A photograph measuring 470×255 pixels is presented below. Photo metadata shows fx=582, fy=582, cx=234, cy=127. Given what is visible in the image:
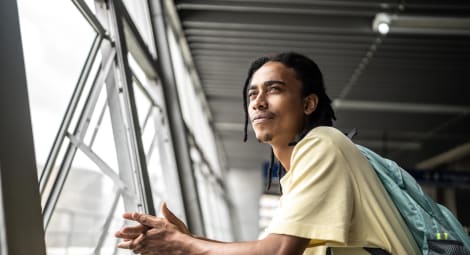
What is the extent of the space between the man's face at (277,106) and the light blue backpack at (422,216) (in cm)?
23

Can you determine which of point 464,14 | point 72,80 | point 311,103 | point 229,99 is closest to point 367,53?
point 464,14

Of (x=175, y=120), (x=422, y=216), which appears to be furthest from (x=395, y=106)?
(x=422, y=216)

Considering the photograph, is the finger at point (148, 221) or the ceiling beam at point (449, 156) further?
the ceiling beam at point (449, 156)

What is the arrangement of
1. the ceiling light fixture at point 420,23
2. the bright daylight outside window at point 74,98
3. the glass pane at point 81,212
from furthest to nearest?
the ceiling light fixture at point 420,23, the glass pane at point 81,212, the bright daylight outside window at point 74,98

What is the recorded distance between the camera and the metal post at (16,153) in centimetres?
150

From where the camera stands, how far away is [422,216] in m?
1.51

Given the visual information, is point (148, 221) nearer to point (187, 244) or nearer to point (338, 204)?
point (187, 244)

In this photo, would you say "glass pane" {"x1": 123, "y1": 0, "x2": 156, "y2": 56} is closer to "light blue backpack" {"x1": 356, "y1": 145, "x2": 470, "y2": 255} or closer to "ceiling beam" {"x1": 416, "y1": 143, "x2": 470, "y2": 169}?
"light blue backpack" {"x1": 356, "y1": 145, "x2": 470, "y2": 255}

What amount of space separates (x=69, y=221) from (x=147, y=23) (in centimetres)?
216

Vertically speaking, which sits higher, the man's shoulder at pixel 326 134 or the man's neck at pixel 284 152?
the man's shoulder at pixel 326 134

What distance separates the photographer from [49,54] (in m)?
3.76

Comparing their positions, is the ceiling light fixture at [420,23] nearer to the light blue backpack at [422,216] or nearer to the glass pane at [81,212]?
the glass pane at [81,212]

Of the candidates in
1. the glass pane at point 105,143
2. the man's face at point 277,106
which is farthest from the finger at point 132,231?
the glass pane at point 105,143

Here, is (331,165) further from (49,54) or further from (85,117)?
(49,54)
